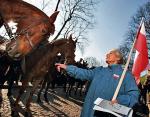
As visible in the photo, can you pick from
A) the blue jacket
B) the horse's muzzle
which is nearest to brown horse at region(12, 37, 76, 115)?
the horse's muzzle

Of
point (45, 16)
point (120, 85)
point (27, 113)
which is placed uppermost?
point (45, 16)

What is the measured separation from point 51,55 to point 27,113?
9.70 ft

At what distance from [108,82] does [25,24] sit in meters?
3.46

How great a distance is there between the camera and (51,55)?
13477 millimetres

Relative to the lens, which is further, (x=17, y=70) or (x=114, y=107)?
(x=17, y=70)

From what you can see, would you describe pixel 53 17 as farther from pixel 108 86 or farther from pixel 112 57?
pixel 108 86

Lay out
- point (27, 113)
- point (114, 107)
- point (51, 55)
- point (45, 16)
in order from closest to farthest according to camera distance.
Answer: point (114, 107), point (45, 16), point (27, 113), point (51, 55)

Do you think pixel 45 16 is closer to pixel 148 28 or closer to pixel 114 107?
pixel 114 107

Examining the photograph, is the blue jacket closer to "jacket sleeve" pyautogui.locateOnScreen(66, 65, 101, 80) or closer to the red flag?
"jacket sleeve" pyautogui.locateOnScreen(66, 65, 101, 80)

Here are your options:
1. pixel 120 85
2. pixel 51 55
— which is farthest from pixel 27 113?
pixel 120 85

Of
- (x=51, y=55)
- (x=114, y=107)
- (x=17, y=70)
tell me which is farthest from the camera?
(x=51, y=55)

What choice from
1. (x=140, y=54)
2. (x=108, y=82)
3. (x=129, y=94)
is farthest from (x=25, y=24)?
(x=129, y=94)

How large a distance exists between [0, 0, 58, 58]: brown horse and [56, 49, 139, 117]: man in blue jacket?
99.9 inches

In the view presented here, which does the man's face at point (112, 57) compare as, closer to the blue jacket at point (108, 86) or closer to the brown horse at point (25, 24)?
the blue jacket at point (108, 86)
